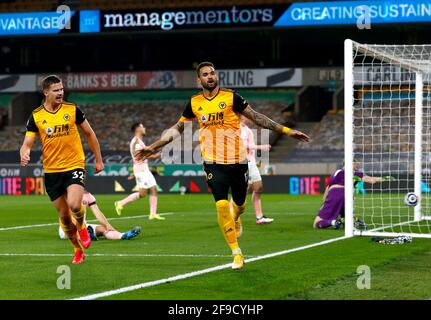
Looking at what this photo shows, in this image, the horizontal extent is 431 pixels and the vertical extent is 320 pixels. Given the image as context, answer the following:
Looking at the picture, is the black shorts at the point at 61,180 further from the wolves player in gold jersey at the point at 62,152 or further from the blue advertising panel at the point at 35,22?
the blue advertising panel at the point at 35,22

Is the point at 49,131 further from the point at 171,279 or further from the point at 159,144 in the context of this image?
the point at 171,279

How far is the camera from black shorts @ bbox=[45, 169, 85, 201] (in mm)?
11312

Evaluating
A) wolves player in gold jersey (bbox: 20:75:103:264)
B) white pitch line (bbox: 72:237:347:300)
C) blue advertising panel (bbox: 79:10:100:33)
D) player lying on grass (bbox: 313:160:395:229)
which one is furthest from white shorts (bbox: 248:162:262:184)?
blue advertising panel (bbox: 79:10:100:33)

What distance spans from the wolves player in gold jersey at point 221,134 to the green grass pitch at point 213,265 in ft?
2.79

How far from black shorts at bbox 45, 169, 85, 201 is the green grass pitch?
0.85 m

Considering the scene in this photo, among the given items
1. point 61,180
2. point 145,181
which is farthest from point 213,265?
point 145,181

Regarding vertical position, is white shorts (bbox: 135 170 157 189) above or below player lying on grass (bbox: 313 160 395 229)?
above

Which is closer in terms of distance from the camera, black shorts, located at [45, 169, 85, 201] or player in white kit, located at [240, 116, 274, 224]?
black shorts, located at [45, 169, 85, 201]

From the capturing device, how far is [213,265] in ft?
36.2

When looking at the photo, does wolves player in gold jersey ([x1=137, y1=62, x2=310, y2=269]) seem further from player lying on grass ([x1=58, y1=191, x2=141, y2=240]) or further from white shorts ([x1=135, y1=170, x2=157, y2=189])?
white shorts ([x1=135, y1=170, x2=157, y2=189])
